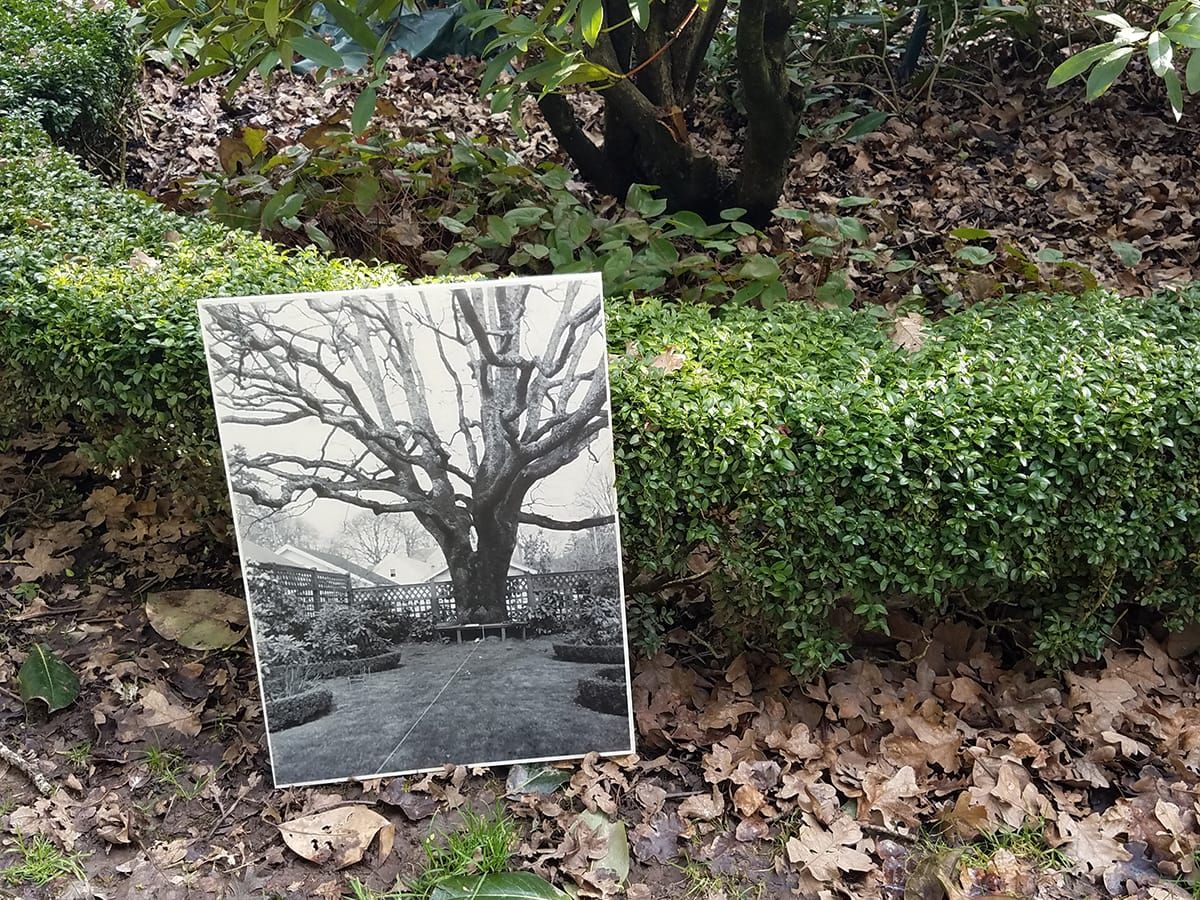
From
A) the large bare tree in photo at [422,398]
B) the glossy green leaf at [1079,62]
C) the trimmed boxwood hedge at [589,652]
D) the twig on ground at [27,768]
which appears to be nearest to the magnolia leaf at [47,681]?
the twig on ground at [27,768]

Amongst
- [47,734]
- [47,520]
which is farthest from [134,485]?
[47,734]

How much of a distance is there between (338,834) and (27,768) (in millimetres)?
827

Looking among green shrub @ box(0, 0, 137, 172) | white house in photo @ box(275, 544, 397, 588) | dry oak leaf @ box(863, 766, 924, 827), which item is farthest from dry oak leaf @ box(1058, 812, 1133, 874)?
green shrub @ box(0, 0, 137, 172)

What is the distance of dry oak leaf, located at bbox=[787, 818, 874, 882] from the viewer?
2178 millimetres

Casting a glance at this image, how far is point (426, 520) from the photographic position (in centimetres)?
226

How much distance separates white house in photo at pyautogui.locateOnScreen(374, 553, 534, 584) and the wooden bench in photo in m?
0.13

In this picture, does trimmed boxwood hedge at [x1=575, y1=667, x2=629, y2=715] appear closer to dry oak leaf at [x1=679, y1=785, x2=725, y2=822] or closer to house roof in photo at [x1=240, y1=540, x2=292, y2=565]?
dry oak leaf at [x1=679, y1=785, x2=725, y2=822]

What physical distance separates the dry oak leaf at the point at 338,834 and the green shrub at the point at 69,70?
3274mm

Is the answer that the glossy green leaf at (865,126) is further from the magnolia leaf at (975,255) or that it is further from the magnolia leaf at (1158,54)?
the magnolia leaf at (1158,54)

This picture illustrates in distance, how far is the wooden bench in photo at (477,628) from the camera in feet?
7.59

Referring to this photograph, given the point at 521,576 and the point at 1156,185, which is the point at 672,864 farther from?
the point at 1156,185

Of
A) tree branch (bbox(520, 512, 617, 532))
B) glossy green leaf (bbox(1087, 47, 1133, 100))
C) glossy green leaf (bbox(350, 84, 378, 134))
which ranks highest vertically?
glossy green leaf (bbox(350, 84, 378, 134))

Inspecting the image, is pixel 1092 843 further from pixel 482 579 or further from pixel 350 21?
pixel 350 21

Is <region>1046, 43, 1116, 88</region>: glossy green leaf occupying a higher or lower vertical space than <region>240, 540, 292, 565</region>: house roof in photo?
higher
